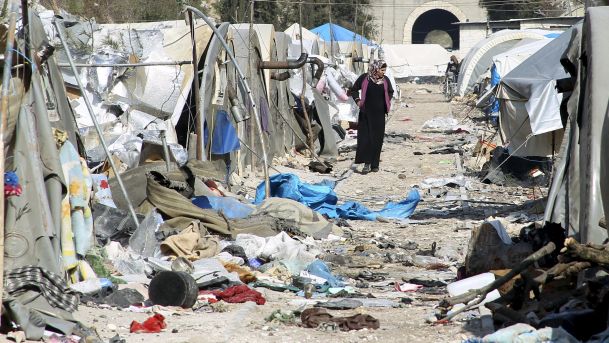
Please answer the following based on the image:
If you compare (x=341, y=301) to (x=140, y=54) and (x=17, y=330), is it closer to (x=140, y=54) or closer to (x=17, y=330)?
(x=17, y=330)

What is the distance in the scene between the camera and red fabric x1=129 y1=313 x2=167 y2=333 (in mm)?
5996

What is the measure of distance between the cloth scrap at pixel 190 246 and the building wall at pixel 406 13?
180 feet

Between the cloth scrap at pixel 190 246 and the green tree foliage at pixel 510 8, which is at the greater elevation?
the green tree foliage at pixel 510 8

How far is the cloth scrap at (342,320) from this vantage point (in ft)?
20.2

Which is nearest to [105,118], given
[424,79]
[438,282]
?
[438,282]

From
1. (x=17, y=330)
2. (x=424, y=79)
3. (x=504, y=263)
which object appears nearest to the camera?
(x=17, y=330)

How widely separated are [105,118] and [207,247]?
496 centimetres

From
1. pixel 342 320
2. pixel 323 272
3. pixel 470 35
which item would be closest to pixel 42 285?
pixel 342 320

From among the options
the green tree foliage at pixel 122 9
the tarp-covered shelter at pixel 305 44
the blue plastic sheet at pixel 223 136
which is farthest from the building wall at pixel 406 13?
the blue plastic sheet at pixel 223 136

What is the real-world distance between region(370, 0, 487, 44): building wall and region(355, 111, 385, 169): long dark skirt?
1860 inches

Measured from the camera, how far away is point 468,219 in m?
11.2

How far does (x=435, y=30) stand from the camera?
7056 cm

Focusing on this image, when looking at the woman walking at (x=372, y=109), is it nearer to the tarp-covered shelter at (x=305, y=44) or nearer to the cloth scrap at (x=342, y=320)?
the tarp-covered shelter at (x=305, y=44)

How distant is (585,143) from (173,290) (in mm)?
3026
